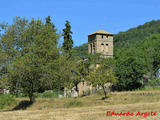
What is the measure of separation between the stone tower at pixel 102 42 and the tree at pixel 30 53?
32862 millimetres

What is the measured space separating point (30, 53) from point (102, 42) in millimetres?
36844

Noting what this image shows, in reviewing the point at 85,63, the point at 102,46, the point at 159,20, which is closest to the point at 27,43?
the point at 85,63

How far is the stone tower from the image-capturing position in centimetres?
5694

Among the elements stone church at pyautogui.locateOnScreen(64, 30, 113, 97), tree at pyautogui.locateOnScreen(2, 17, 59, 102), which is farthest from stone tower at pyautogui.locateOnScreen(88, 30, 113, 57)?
tree at pyautogui.locateOnScreen(2, 17, 59, 102)

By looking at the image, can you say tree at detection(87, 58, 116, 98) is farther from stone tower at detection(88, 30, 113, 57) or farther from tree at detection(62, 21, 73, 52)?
stone tower at detection(88, 30, 113, 57)

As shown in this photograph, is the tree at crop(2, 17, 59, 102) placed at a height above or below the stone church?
below

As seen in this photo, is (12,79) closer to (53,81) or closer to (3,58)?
(3,58)

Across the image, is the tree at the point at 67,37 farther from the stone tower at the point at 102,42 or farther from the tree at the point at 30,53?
the tree at the point at 30,53

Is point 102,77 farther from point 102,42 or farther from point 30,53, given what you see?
point 102,42

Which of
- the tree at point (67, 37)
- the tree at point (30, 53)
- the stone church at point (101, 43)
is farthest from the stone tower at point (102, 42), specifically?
the tree at point (30, 53)

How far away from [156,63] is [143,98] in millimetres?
35490

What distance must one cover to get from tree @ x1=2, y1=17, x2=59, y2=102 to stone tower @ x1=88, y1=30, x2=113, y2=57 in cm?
3286

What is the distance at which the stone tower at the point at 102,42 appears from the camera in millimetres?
56938

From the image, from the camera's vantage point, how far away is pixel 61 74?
78.8 feet
